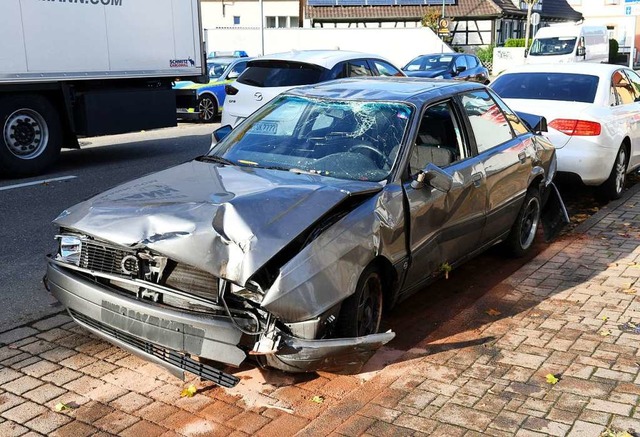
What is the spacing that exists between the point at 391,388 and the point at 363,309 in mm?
486

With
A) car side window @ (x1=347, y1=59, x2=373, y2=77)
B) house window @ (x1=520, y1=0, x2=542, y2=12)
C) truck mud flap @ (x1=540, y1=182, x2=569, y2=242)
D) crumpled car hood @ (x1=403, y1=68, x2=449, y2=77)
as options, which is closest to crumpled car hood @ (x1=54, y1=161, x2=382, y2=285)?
truck mud flap @ (x1=540, y1=182, x2=569, y2=242)

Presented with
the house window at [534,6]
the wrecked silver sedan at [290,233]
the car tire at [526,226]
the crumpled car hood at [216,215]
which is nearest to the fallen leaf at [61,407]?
the wrecked silver sedan at [290,233]

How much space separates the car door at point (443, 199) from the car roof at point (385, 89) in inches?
6.3

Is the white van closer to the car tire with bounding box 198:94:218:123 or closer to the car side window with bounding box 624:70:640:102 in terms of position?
the car tire with bounding box 198:94:218:123

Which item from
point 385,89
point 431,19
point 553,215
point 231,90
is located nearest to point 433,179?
point 385,89

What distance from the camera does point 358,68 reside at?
11445 mm

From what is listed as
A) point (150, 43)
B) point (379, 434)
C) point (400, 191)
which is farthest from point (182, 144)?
point (379, 434)

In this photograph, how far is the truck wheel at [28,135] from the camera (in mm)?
10719

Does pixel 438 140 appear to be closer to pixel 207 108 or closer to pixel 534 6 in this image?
pixel 207 108

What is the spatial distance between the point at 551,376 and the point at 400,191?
4.67 feet

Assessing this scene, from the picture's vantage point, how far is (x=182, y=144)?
14.5 m

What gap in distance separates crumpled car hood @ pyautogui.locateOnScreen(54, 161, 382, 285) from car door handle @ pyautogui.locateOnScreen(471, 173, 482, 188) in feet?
3.94

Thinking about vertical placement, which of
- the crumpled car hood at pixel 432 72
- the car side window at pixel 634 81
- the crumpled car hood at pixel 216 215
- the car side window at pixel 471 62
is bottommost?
the crumpled car hood at pixel 432 72

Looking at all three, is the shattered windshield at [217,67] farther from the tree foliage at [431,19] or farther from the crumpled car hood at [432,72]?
the tree foliage at [431,19]
